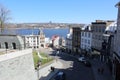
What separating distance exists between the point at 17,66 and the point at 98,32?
3843 centimetres

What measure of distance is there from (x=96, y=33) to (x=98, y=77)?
78.5 ft

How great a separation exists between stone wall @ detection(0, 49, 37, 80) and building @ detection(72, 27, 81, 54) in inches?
1852

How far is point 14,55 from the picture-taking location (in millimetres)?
23000

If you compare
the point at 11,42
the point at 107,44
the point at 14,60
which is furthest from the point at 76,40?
the point at 14,60

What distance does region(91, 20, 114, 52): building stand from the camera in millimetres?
56375

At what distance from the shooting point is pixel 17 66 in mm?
23672

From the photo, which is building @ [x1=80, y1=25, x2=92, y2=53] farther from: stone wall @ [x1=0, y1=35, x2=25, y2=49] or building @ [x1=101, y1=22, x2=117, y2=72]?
stone wall @ [x1=0, y1=35, x2=25, y2=49]

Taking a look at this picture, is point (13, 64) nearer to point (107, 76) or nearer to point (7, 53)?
point (7, 53)

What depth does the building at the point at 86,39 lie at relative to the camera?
65.6 meters

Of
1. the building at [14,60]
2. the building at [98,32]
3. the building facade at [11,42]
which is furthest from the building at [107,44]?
the building facade at [11,42]

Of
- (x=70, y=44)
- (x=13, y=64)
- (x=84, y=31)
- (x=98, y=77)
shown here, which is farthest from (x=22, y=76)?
(x=70, y=44)

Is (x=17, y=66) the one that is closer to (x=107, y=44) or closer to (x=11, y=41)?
(x=11, y=41)

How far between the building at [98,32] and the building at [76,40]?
10.6 metres

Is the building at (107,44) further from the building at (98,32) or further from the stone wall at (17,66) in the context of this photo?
the stone wall at (17,66)
